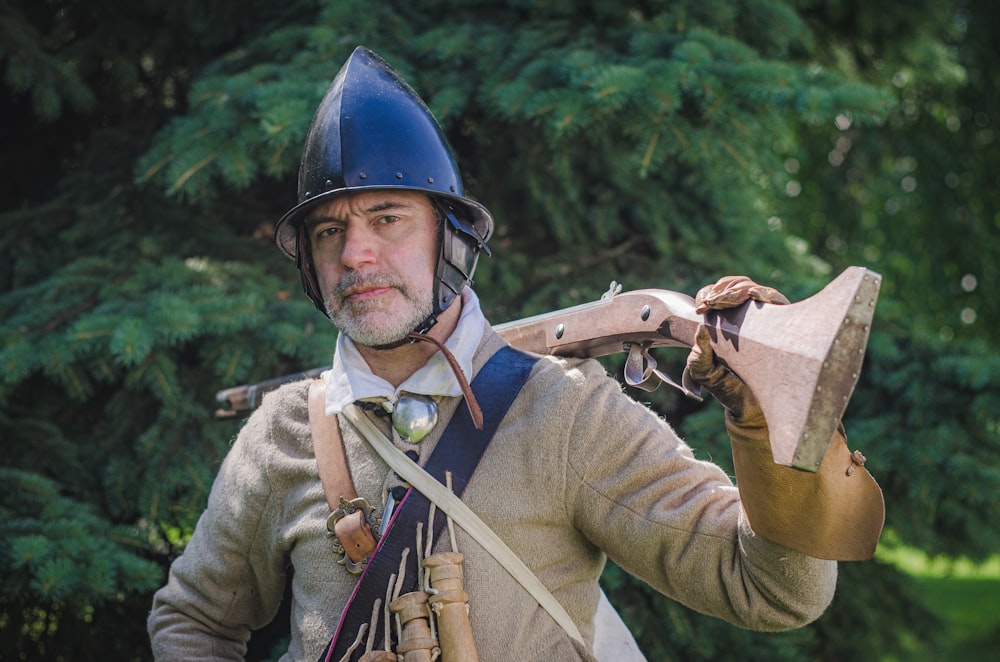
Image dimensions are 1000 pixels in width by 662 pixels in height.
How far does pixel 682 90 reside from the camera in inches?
147

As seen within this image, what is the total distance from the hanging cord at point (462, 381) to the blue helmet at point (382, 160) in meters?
0.08

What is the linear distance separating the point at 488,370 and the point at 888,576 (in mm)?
2802

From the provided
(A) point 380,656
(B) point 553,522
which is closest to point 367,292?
(B) point 553,522

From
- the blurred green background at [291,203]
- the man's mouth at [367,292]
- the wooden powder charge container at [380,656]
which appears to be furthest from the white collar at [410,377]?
the blurred green background at [291,203]

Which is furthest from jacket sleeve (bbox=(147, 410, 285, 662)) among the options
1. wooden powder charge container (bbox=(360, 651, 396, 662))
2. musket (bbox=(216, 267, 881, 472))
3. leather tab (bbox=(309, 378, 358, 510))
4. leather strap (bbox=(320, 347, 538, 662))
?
musket (bbox=(216, 267, 881, 472))

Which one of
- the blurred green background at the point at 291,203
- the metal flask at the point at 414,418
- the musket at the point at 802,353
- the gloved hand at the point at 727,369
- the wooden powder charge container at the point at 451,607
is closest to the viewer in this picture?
the musket at the point at 802,353

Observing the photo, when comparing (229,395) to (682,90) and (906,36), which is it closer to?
(682,90)

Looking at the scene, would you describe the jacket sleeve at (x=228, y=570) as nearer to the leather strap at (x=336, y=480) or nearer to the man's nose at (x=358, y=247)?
the leather strap at (x=336, y=480)

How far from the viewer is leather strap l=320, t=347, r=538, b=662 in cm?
227

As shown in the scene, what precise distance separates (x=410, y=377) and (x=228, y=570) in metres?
0.77

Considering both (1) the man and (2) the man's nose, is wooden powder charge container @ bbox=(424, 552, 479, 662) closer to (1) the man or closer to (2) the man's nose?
(1) the man

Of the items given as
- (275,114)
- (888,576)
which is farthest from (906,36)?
(275,114)

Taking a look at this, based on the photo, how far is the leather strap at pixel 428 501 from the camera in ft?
7.43

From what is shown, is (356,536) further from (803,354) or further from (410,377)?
(803,354)
